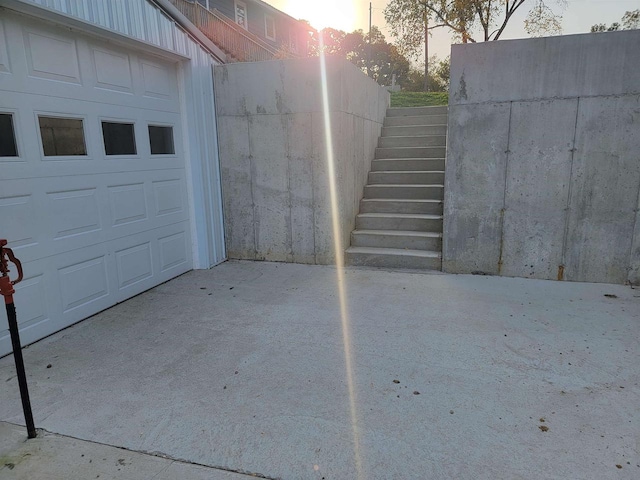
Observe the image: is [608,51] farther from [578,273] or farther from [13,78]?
[13,78]

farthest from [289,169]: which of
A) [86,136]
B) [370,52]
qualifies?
[370,52]

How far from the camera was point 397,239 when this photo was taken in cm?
537

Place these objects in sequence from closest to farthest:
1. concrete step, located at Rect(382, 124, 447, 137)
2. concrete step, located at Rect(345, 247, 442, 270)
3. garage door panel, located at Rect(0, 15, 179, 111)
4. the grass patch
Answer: garage door panel, located at Rect(0, 15, 179, 111), concrete step, located at Rect(345, 247, 442, 270), concrete step, located at Rect(382, 124, 447, 137), the grass patch

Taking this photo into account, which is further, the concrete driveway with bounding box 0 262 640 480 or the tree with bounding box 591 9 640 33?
the tree with bounding box 591 9 640 33

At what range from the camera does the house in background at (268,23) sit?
639 inches

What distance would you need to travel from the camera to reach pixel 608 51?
4.12m

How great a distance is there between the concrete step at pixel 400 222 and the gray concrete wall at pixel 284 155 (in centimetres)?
21

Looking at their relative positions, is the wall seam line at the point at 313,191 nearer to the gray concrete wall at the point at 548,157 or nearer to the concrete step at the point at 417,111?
the gray concrete wall at the point at 548,157

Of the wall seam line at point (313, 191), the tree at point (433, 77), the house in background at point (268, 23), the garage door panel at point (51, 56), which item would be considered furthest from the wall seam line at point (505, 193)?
the tree at point (433, 77)

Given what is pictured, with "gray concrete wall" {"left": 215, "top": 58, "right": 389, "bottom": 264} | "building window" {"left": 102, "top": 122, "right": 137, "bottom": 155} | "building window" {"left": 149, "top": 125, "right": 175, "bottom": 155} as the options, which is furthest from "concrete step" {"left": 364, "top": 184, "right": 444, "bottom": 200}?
"building window" {"left": 102, "top": 122, "right": 137, "bottom": 155}

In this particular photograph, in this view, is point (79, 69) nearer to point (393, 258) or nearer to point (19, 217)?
point (19, 217)

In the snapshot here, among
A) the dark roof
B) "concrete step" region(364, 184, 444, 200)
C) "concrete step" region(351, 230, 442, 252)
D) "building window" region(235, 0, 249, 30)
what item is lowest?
"concrete step" region(351, 230, 442, 252)

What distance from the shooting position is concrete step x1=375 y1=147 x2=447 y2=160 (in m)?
6.46

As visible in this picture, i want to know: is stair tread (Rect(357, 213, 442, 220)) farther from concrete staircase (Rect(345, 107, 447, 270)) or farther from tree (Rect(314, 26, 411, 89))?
tree (Rect(314, 26, 411, 89))
